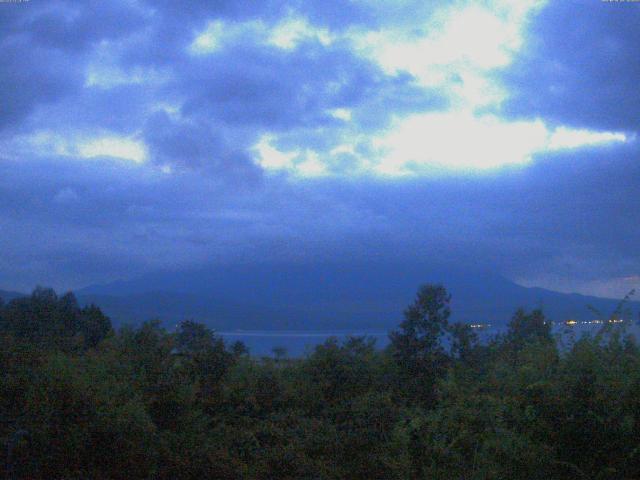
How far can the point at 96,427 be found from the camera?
8.41 meters

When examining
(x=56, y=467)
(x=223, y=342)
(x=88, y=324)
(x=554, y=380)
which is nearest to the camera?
(x=554, y=380)

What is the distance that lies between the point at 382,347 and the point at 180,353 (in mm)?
5289

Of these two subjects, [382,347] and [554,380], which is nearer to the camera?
[554,380]

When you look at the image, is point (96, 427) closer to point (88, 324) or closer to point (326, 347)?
point (326, 347)

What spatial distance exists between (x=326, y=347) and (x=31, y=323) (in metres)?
13.9

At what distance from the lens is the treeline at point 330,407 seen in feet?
21.8

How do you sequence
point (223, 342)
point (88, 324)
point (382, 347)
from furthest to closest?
point (88, 324), point (382, 347), point (223, 342)

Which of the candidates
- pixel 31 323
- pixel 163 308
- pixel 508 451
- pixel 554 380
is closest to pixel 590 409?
pixel 554 380

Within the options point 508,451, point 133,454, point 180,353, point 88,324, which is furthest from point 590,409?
point 88,324

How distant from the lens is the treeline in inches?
261

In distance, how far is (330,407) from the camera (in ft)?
44.7

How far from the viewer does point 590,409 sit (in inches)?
259

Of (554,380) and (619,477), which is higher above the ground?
(554,380)

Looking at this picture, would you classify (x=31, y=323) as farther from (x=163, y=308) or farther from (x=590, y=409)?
(x=163, y=308)
